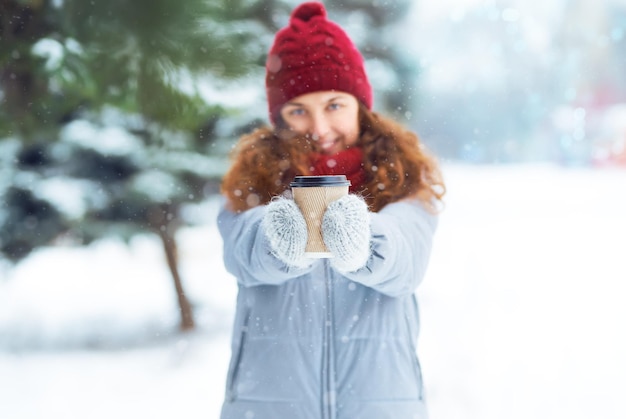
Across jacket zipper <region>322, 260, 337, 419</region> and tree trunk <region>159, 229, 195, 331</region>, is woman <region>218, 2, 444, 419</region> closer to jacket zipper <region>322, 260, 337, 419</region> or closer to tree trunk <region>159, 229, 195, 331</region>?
jacket zipper <region>322, 260, 337, 419</region>

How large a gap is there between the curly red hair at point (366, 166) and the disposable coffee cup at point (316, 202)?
0.22 m

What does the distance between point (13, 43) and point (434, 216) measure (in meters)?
1.95

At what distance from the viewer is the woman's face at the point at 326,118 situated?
3.32ft

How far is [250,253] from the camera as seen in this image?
845 mm

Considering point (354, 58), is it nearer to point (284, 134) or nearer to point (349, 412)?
point (284, 134)

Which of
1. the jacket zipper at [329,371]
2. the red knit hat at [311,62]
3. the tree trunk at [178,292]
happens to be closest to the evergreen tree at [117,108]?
the tree trunk at [178,292]

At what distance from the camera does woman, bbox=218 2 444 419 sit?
87 centimetres

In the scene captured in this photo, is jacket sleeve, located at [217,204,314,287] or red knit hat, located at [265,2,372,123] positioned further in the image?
red knit hat, located at [265,2,372,123]

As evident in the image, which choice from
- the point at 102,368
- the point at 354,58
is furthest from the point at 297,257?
the point at 102,368

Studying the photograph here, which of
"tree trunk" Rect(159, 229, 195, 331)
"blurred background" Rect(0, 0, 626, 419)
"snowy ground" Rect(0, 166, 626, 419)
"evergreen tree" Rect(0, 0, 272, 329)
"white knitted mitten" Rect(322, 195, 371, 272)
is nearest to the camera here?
Result: "white knitted mitten" Rect(322, 195, 371, 272)

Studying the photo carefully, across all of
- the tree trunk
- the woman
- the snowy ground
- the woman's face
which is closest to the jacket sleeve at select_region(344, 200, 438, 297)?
the woman

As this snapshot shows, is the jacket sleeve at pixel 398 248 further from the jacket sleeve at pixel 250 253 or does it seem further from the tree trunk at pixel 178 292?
the tree trunk at pixel 178 292

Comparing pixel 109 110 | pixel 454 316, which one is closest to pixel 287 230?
pixel 109 110

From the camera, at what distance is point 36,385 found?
2555mm
